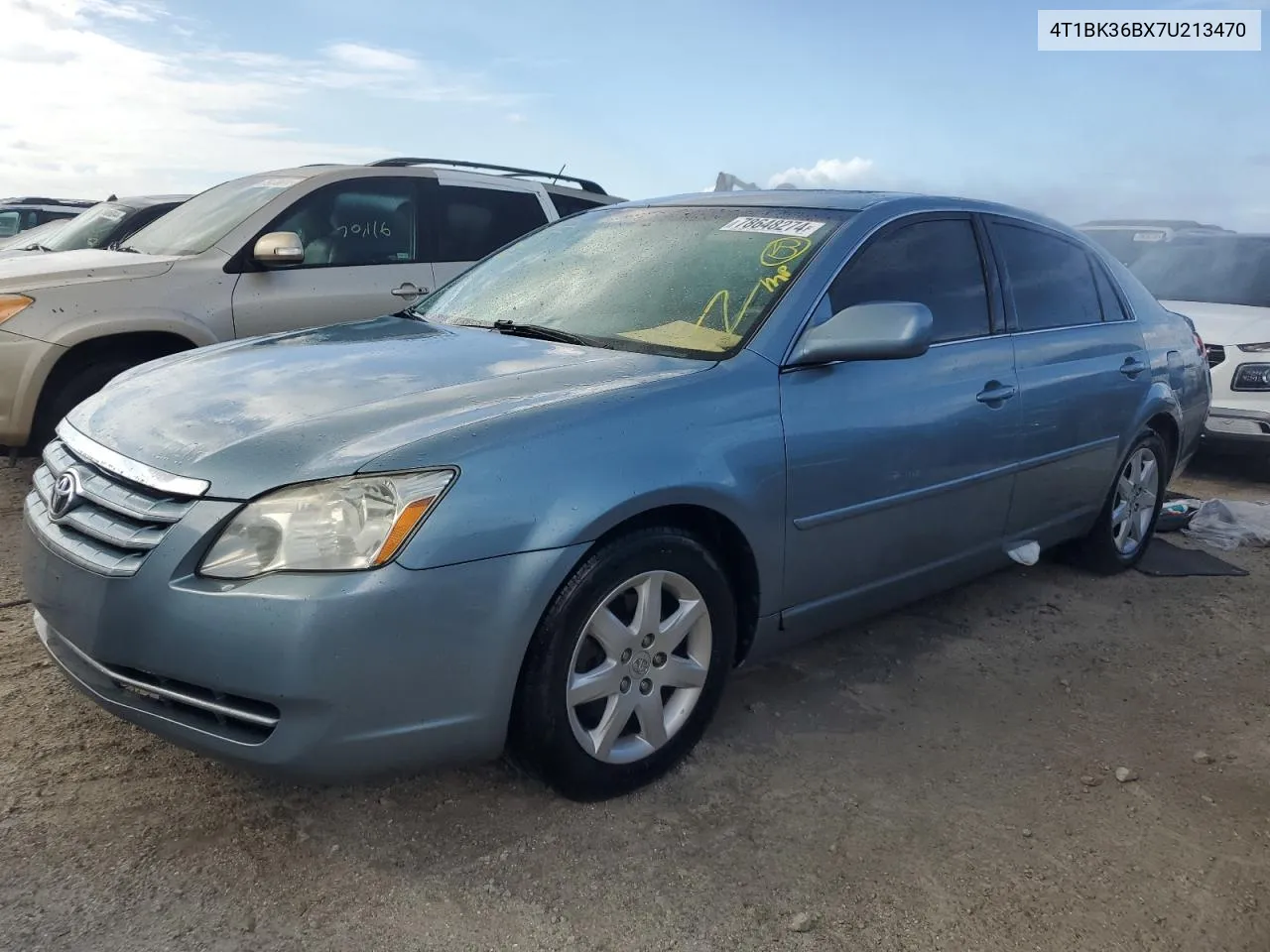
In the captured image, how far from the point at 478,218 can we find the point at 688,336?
3.82 metres

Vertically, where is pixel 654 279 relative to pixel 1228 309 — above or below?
above

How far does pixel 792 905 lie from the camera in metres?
2.36

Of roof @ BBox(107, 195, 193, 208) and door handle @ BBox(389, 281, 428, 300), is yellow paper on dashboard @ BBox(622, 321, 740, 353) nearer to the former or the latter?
door handle @ BBox(389, 281, 428, 300)

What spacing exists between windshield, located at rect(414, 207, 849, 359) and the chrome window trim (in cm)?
126

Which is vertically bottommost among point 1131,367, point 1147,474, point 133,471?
point 1147,474

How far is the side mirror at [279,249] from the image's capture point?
17.6ft

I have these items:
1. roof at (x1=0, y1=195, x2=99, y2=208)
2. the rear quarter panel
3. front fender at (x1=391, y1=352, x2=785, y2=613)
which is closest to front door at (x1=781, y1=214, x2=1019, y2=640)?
front fender at (x1=391, y1=352, x2=785, y2=613)

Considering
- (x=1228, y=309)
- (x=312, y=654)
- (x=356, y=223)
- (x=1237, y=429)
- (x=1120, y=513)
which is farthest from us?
(x=1228, y=309)

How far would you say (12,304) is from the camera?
4910 mm

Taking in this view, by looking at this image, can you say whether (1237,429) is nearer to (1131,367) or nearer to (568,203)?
(1131,367)

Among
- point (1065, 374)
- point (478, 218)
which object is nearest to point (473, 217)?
point (478, 218)

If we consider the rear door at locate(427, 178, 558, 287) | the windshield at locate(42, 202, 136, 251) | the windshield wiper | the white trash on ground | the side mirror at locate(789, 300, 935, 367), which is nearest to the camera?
the side mirror at locate(789, 300, 935, 367)

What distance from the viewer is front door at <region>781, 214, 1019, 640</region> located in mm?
3057

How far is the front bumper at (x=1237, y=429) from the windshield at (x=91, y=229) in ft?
24.7
